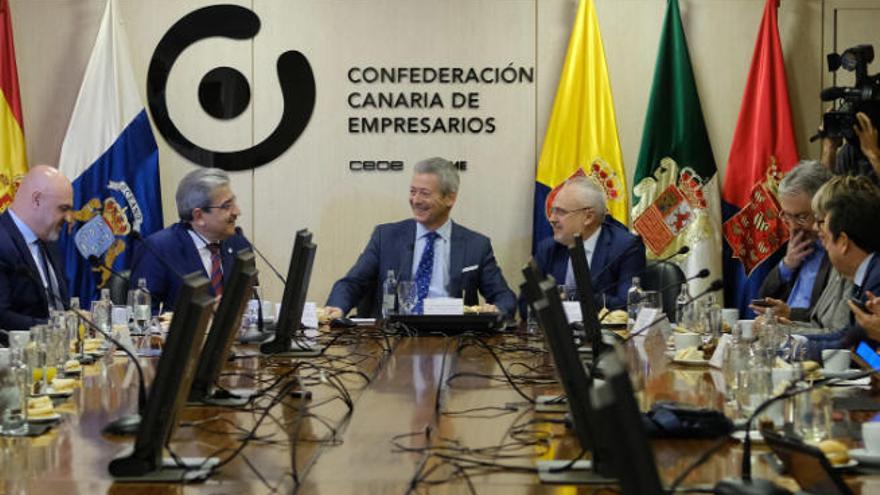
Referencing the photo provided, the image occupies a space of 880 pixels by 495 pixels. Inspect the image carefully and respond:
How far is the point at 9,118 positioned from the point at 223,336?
4.36m

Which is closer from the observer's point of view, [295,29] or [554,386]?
[554,386]

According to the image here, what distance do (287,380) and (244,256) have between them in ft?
1.88

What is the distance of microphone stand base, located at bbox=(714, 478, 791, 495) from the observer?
206 centimetres

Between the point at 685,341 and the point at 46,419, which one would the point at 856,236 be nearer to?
the point at 685,341

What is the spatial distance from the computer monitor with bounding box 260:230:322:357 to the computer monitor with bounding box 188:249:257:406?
0.91 meters

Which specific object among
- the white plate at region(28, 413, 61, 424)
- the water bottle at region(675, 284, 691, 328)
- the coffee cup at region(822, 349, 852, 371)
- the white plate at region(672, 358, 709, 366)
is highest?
the water bottle at region(675, 284, 691, 328)

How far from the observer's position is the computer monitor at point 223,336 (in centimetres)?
307

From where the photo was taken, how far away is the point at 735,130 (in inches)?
274

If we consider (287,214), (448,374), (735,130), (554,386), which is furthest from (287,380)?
(735,130)

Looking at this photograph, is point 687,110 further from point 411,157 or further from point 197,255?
point 197,255

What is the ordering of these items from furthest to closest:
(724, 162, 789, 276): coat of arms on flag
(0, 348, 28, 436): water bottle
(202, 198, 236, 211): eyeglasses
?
1. (724, 162, 789, 276): coat of arms on flag
2. (202, 198, 236, 211): eyeglasses
3. (0, 348, 28, 436): water bottle

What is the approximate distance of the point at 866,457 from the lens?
2.39 m

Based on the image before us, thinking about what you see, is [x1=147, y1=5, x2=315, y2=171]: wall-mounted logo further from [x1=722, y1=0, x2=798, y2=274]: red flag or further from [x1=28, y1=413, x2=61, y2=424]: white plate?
[x1=28, y1=413, x2=61, y2=424]: white plate

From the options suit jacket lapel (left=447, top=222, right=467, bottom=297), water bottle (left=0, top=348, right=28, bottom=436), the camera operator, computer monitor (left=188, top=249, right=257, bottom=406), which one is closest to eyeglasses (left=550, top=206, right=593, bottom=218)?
suit jacket lapel (left=447, top=222, right=467, bottom=297)
